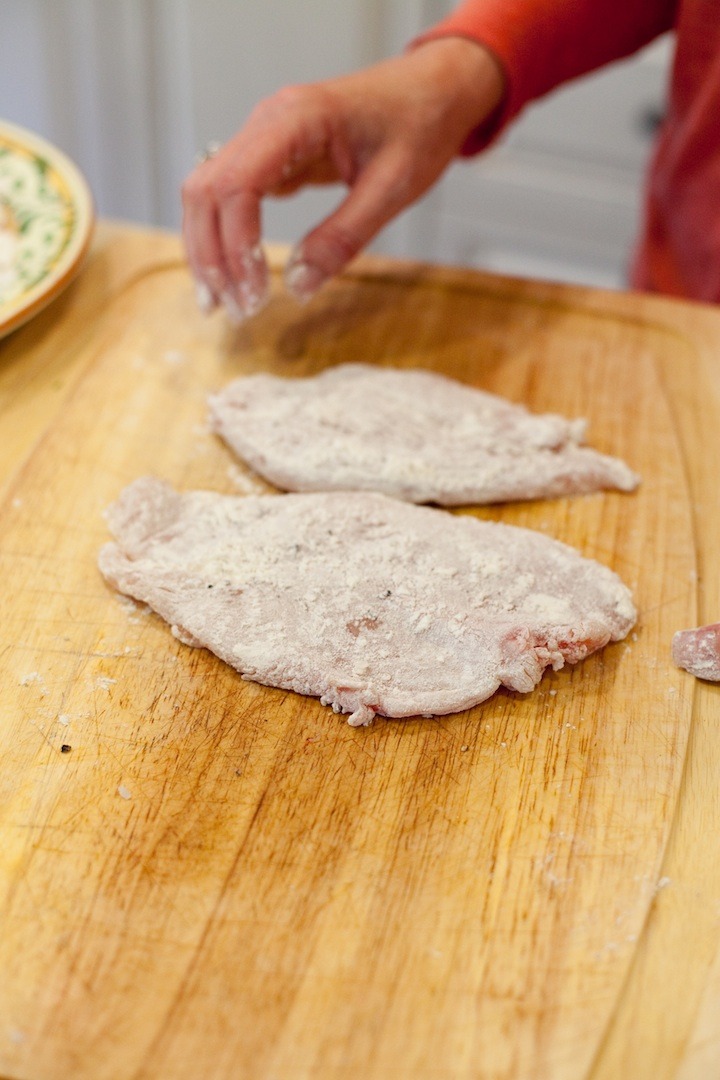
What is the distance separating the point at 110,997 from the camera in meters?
0.87

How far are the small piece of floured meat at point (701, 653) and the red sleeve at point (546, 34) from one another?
946 millimetres

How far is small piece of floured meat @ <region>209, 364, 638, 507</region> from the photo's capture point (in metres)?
1.34

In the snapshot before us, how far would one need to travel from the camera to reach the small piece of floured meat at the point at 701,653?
44.8 inches

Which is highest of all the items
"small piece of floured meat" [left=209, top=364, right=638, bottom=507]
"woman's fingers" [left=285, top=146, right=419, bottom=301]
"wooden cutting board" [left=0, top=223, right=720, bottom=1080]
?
"woman's fingers" [left=285, top=146, right=419, bottom=301]

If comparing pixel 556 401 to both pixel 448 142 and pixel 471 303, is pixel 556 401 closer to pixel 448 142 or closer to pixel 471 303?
pixel 471 303

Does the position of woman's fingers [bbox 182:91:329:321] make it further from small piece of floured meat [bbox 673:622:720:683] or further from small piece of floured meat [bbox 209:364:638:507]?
small piece of floured meat [bbox 673:622:720:683]

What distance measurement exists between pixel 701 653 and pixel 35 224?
3.95 feet

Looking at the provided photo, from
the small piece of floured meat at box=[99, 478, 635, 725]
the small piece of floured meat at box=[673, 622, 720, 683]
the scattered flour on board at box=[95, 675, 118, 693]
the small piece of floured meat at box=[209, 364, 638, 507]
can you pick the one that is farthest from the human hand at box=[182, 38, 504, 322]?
the small piece of floured meat at box=[673, 622, 720, 683]

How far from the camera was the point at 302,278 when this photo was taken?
1.52 metres

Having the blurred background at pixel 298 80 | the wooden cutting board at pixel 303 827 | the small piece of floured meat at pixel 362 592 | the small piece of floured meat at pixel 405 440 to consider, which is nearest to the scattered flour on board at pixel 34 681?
the wooden cutting board at pixel 303 827

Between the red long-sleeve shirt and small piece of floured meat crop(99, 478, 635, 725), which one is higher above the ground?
the red long-sleeve shirt

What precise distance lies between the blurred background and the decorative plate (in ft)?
3.54

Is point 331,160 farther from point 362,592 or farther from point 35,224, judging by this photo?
point 362,592

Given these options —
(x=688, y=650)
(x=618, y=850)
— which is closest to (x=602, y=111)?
(x=688, y=650)
